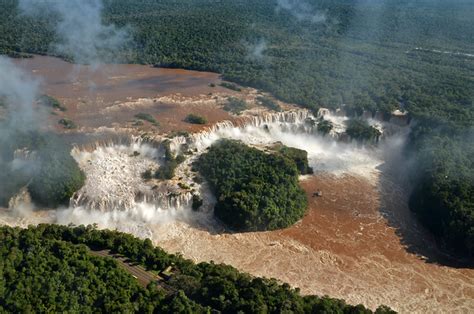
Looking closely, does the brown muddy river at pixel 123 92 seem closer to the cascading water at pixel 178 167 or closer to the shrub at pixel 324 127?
the cascading water at pixel 178 167

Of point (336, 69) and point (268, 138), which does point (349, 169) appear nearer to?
point (268, 138)

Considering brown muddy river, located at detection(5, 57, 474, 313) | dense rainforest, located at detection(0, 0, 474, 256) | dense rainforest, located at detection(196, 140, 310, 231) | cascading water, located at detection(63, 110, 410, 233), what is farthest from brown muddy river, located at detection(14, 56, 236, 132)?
dense rainforest, located at detection(196, 140, 310, 231)

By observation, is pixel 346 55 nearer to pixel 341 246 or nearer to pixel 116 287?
pixel 341 246

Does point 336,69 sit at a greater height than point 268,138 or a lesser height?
greater

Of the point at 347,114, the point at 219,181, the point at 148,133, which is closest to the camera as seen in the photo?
the point at 219,181

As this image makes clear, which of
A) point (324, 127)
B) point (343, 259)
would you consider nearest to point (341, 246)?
point (343, 259)

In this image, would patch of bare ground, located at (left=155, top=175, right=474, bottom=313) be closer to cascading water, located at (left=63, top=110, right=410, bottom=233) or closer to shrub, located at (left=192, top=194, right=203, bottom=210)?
shrub, located at (left=192, top=194, right=203, bottom=210)

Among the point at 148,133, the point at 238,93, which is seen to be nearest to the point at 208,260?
the point at 148,133
